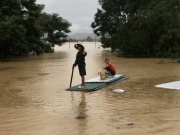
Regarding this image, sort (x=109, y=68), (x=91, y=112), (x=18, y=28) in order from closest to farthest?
(x=91, y=112) → (x=109, y=68) → (x=18, y=28)

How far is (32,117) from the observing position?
7504 mm

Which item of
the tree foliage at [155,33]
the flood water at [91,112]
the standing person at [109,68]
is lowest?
the flood water at [91,112]

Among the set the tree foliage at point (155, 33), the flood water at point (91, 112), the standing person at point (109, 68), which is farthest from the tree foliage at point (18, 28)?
the flood water at point (91, 112)

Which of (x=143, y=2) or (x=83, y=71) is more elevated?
(x=143, y=2)

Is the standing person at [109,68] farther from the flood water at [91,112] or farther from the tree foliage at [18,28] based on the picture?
the tree foliage at [18,28]

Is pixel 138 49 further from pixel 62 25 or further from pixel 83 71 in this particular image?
pixel 62 25

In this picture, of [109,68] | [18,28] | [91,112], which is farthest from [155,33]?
[91,112]

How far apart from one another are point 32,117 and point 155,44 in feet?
83.1

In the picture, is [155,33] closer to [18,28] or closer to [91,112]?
[18,28]

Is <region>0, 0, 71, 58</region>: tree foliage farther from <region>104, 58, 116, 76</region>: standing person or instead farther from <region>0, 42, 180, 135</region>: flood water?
<region>0, 42, 180, 135</region>: flood water

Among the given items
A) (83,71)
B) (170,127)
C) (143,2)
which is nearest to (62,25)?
(143,2)

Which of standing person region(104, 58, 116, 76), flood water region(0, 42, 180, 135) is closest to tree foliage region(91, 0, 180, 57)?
standing person region(104, 58, 116, 76)

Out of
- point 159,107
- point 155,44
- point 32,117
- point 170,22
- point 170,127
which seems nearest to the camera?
point 170,127

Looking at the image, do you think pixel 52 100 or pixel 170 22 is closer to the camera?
pixel 52 100
